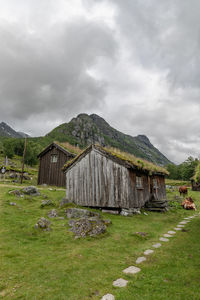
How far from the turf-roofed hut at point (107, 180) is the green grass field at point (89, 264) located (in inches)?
178

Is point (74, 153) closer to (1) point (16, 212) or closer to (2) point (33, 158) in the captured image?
(1) point (16, 212)

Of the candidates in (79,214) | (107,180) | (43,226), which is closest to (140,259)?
(43,226)

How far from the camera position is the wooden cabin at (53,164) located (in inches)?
959

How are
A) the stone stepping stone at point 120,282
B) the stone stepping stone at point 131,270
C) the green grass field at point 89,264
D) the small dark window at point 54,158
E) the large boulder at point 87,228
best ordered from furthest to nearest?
the small dark window at point 54,158
the large boulder at point 87,228
the stone stepping stone at point 131,270
the stone stepping stone at point 120,282
the green grass field at point 89,264

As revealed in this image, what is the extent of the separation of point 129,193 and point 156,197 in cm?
683

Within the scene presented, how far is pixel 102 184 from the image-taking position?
13.5m

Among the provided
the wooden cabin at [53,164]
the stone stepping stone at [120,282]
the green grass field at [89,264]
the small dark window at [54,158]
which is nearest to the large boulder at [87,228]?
the green grass field at [89,264]

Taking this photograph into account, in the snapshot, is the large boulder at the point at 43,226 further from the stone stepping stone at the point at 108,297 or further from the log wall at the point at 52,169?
the log wall at the point at 52,169

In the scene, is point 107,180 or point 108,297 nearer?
point 108,297

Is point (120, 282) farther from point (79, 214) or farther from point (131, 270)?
point (79, 214)

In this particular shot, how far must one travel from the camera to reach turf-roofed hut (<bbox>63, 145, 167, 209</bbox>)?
501 inches

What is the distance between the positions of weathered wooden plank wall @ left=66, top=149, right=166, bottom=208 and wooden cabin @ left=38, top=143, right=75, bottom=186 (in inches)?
358

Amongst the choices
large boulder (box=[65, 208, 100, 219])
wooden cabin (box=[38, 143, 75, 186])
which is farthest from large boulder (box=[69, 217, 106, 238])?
wooden cabin (box=[38, 143, 75, 186])

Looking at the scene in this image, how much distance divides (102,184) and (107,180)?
540 mm
